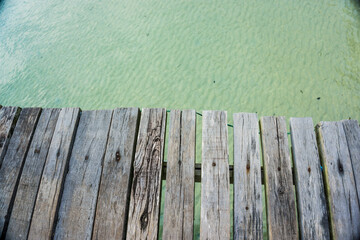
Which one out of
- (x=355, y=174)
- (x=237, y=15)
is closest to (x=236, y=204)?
(x=355, y=174)

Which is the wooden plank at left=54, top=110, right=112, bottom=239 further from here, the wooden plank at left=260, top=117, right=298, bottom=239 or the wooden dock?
the wooden plank at left=260, top=117, right=298, bottom=239

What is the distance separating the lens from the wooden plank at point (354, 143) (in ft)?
4.83

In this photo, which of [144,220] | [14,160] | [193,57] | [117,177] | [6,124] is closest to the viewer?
[144,220]


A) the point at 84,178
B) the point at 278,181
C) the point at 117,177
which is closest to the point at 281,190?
the point at 278,181

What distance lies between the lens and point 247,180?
4.84 ft

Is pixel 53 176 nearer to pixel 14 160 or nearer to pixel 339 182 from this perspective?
pixel 14 160

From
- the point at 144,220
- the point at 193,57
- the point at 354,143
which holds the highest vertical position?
the point at 193,57

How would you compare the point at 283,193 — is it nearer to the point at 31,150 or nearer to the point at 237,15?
the point at 31,150

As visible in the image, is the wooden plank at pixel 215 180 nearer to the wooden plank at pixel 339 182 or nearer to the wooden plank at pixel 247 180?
the wooden plank at pixel 247 180

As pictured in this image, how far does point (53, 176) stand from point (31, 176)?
15 cm

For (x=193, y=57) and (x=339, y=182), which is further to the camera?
(x=193, y=57)

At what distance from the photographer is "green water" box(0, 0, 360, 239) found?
3143 mm

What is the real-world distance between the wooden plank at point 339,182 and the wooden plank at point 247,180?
392 millimetres

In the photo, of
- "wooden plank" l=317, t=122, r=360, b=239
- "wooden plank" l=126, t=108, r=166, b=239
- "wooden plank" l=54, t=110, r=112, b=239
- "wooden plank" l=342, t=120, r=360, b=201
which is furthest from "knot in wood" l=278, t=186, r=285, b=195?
"wooden plank" l=54, t=110, r=112, b=239
